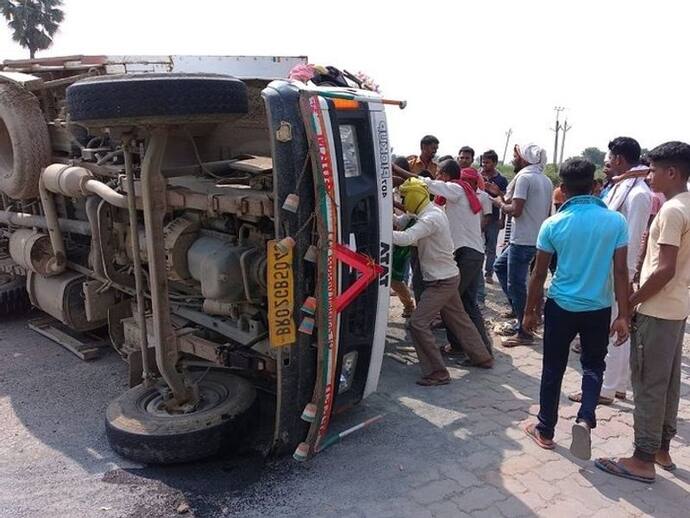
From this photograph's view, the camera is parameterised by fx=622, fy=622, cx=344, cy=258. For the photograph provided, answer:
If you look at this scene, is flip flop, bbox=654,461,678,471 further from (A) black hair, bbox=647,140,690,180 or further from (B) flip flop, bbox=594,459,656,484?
(A) black hair, bbox=647,140,690,180

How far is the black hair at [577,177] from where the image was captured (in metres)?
3.48

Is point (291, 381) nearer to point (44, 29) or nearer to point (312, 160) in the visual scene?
point (312, 160)

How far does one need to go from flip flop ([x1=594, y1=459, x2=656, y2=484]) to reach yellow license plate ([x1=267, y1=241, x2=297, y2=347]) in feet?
5.96

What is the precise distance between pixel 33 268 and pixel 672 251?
456cm

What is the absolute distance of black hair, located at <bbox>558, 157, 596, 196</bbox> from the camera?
3480 millimetres

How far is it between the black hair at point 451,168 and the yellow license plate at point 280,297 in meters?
2.37

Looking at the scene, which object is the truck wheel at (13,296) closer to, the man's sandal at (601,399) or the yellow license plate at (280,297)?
the yellow license plate at (280,297)

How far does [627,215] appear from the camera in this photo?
428cm

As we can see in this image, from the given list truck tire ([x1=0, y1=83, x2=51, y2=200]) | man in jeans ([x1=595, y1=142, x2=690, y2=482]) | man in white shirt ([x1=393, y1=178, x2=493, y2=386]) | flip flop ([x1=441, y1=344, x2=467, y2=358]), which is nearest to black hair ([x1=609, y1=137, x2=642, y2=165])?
man in jeans ([x1=595, y1=142, x2=690, y2=482])

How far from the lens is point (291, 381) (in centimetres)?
331

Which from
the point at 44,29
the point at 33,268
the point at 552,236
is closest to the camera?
the point at 552,236

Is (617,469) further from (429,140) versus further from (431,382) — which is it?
(429,140)

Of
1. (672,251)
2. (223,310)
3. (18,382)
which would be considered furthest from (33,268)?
(672,251)

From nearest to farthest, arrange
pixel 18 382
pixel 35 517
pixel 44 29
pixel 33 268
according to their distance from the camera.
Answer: pixel 35 517 → pixel 18 382 → pixel 33 268 → pixel 44 29
